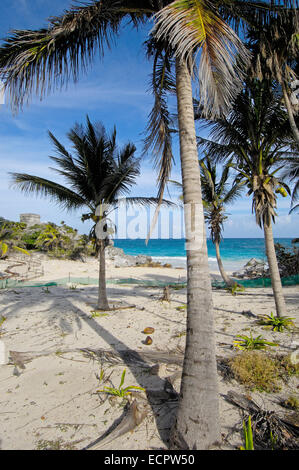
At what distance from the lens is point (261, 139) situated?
6520mm

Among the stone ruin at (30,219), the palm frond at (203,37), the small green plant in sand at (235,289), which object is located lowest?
the small green plant in sand at (235,289)

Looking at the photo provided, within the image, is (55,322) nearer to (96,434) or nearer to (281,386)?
(96,434)

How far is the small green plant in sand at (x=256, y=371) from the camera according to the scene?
3451 millimetres

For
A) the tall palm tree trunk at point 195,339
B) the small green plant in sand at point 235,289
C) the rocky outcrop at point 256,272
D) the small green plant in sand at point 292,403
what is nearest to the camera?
the tall palm tree trunk at point 195,339

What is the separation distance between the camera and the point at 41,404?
10.6 ft

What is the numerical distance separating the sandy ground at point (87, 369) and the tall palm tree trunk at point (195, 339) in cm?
33

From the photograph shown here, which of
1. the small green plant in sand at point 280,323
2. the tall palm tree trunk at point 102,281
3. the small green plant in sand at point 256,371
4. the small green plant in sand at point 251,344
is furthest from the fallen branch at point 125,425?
the tall palm tree trunk at point 102,281

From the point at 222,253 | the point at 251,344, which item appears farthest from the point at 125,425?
the point at 222,253

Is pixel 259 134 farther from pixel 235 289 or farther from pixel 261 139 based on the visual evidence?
pixel 235 289

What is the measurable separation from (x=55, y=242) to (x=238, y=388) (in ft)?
81.5

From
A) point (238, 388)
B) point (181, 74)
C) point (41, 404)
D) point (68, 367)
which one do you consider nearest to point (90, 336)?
point (68, 367)

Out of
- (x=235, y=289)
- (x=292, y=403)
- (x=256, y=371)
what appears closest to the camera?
(x=292, y=403)

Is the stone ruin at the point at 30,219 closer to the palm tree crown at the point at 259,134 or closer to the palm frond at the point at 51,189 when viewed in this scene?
the palm frond at the point at 51,189

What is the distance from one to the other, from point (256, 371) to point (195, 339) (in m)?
1.97
